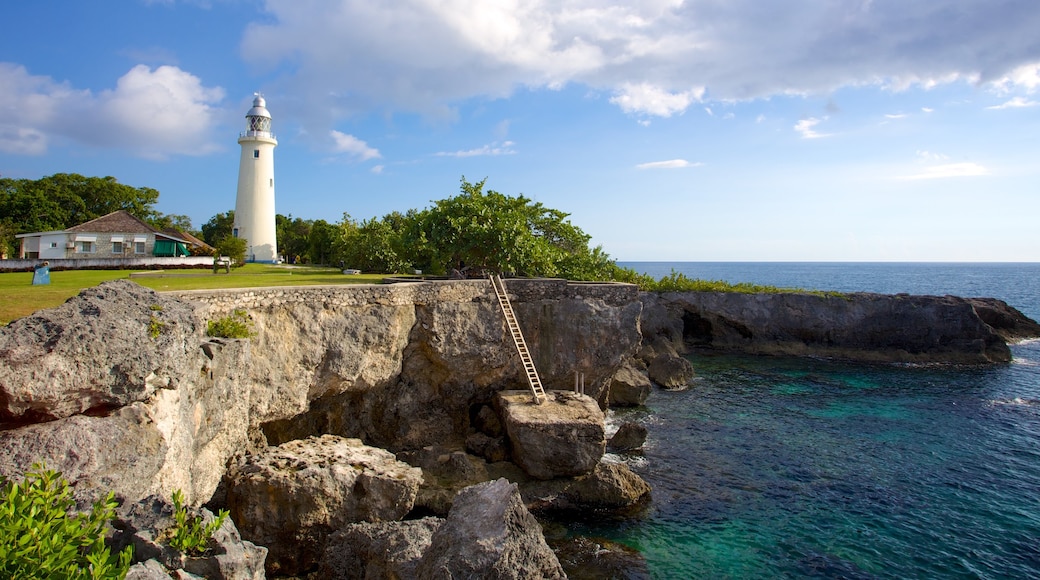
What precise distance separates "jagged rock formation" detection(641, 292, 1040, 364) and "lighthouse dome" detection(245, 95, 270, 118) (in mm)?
39813

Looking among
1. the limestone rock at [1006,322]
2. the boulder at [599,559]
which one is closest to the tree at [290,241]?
the boulder at [599,559]

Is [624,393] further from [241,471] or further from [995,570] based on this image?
[241,471]

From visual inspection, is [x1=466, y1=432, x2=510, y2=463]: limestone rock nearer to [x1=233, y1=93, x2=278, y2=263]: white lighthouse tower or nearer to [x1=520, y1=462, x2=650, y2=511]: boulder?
[x1=520, y1=462, x2=650, y2=511]: boulder

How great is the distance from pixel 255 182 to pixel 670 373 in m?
42.3

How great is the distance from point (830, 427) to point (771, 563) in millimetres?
14938

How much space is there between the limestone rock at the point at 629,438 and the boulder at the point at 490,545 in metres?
14.5

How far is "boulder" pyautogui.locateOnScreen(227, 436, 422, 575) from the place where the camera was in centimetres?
1559

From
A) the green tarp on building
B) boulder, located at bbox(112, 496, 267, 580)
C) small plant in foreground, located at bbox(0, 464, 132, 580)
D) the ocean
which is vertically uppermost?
the green tarp on building

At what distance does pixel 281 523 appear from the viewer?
1570 cm

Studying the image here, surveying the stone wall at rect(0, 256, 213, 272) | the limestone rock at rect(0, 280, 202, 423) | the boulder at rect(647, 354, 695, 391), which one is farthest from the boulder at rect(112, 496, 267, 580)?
the boulder at rect(647, 354, 695, 391)

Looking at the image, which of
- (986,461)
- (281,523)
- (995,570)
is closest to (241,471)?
(281,523)

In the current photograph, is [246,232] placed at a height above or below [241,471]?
above

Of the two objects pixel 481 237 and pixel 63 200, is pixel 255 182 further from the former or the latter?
pixel 481 237

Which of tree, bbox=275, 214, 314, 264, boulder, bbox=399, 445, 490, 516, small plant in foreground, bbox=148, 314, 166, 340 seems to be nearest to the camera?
small plant in foreground, bbox=148, 314, 166, 340
